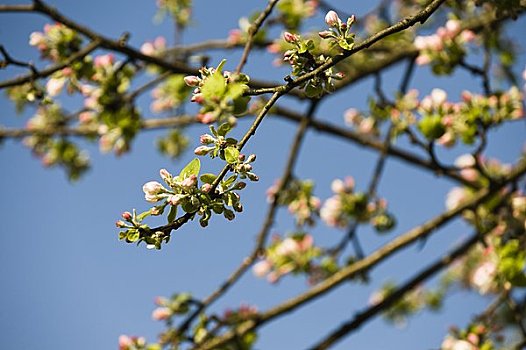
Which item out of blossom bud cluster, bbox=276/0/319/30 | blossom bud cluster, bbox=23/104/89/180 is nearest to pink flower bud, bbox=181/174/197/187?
blossom bud cluster, bbox=276/0/319/30

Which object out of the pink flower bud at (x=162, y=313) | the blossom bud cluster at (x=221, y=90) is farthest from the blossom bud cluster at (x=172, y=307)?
the blossom bud cluster at (x=221, y=90)

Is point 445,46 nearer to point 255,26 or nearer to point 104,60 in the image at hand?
point 255,26

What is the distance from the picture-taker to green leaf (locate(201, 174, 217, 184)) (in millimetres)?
1219

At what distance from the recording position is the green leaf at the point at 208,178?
4.00ft

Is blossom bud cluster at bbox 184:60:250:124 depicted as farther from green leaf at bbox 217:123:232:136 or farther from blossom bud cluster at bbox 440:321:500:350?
blossom bud cluster at bbox 440:321:500:350

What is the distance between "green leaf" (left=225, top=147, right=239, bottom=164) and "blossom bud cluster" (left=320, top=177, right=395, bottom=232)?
7.98 feet

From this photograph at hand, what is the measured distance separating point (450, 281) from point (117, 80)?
12.6ft

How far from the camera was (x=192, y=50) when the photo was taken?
139 inches

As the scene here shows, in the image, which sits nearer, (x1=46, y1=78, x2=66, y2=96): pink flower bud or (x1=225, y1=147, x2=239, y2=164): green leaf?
(x1=225, y1=147, x2=239, y2=164): green leaf

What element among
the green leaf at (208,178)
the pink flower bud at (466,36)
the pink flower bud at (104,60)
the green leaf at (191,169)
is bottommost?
the green leaf at (208,178)

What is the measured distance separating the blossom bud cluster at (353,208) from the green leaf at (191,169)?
2397 millimetres

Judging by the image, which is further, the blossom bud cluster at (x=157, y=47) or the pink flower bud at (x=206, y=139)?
the blossom bud cluster at (x=157, y=47)

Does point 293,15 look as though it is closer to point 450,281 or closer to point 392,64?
point 392,64

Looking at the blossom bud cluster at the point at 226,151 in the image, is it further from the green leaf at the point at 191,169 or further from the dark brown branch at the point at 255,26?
the dark brown branch at the point at 255,26
